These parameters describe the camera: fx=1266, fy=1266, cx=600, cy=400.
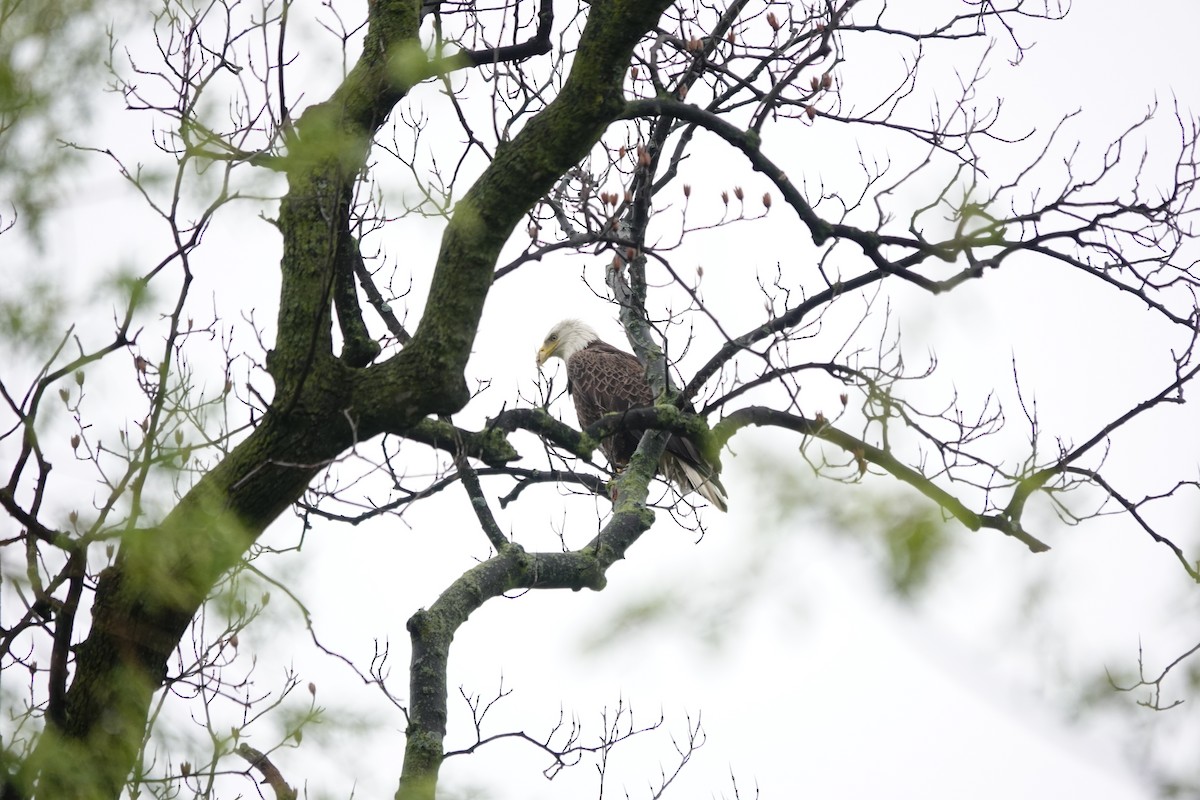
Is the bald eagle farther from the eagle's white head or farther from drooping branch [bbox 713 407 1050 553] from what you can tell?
drooping branch [bbox 713 407 1050 553]

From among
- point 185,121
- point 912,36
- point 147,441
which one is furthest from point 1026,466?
point 912,36

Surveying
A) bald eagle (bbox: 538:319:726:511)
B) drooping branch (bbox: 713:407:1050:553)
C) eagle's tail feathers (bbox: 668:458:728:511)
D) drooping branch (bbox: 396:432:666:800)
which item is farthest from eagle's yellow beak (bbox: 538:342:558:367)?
drooping branch (bbox: 713:407:1050:553)

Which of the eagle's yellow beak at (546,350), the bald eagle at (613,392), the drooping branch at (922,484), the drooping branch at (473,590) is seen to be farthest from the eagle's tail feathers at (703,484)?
the drooping branch at (922,484)

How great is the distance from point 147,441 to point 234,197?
62cm

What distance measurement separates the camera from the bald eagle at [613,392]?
6.50 meters

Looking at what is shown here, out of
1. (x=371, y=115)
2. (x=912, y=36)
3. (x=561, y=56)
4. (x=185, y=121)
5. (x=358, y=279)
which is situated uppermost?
(x=912, y=36)

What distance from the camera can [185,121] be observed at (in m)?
2.90

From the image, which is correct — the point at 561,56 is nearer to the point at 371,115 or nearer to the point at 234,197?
the point at 371,115

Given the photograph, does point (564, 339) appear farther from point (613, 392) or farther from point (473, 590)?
point (473, 590)

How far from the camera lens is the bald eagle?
6.50m

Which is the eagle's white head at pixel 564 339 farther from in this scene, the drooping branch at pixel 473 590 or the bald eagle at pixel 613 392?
the drooping branch at pixel 473 590

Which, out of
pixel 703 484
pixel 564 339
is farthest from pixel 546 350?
pixel 703 484

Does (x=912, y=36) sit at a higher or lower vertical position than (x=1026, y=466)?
Result: higher

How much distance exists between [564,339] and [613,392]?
1029 millimetres
